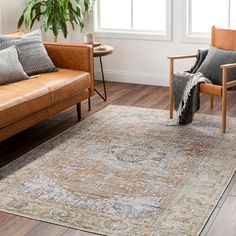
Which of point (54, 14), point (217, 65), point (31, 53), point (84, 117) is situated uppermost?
point (54, 14)

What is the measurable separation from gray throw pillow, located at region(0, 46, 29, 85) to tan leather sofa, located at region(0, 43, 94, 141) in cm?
6

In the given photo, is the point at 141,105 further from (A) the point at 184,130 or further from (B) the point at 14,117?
(B) the point at 14,117

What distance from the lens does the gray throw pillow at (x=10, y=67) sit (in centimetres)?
446

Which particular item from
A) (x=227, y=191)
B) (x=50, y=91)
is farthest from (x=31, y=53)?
(x=227, y=191)

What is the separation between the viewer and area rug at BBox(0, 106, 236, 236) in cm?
321

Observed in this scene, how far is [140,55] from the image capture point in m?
6.34

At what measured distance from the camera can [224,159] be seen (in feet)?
13.3

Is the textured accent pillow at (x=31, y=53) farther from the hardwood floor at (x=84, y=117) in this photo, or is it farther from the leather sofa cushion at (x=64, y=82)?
the hardwood floor at (x=84, y=117)

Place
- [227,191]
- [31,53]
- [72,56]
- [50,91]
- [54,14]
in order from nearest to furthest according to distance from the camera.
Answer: [227,191], [50,91], [31,53], [72,56], [54,14]

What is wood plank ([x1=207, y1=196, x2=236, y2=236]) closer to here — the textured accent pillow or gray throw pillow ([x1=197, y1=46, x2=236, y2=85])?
gray throw pillow ([x1=197, y1=46, x2=236, y2=85])

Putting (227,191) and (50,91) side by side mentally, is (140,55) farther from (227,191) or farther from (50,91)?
(227,191)

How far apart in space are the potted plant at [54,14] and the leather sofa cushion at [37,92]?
0.95 metres

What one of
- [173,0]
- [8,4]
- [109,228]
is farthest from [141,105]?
[109,228]

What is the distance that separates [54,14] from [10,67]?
4.72 ft
